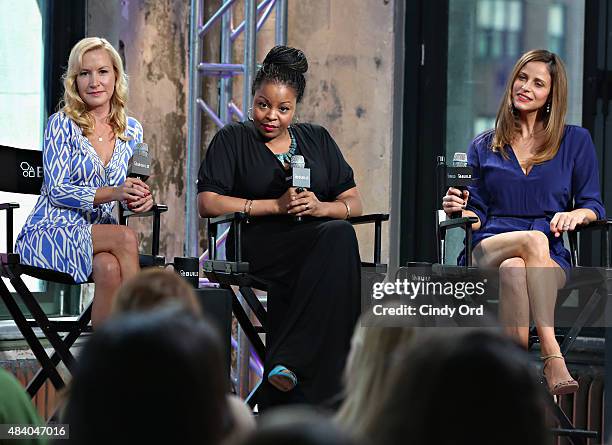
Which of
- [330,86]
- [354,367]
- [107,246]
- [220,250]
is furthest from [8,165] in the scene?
[354,367]

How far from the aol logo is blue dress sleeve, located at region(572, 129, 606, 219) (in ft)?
6.42

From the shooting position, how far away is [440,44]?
4773 millimetres

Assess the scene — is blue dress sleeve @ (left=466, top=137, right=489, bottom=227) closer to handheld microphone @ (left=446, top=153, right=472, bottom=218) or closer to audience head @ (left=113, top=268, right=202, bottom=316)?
handheld microphone @ (left=446, top=153, right=472, bottom=218)

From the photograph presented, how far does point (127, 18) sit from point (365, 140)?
1.27 meters

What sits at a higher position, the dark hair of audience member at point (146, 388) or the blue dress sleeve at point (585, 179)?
the blue dress sleeve at point (585, 179)

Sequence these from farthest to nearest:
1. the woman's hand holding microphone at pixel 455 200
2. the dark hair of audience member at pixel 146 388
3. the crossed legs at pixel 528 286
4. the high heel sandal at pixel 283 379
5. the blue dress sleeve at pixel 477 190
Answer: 1. the blue dress sleeve at pixel 477 190
2. the woman's hand holding microphone at pixel 455 200
3. the crossed legs at pixel 528 286
4. the high heel sandal at pixel 283 379
5. the dark hair of audience member at pixel 146 388

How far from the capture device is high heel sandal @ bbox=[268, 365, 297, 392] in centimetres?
305

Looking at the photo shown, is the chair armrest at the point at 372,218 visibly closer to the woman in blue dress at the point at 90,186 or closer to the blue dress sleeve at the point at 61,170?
the woman in blue dress at the point at 90,186

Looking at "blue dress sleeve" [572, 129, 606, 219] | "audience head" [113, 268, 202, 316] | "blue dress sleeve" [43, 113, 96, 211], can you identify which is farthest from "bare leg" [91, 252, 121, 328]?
"audience head" [113, 268, 202, 316]

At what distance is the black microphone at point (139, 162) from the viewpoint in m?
3.20

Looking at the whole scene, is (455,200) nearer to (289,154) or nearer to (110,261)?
(289,154)

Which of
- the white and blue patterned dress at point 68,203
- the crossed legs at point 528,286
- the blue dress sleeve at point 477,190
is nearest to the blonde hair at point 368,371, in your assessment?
the crossed legs at point 528,286

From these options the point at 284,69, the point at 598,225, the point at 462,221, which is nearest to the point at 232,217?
the point at 284,69

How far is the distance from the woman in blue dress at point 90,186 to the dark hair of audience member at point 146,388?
2.40 m
